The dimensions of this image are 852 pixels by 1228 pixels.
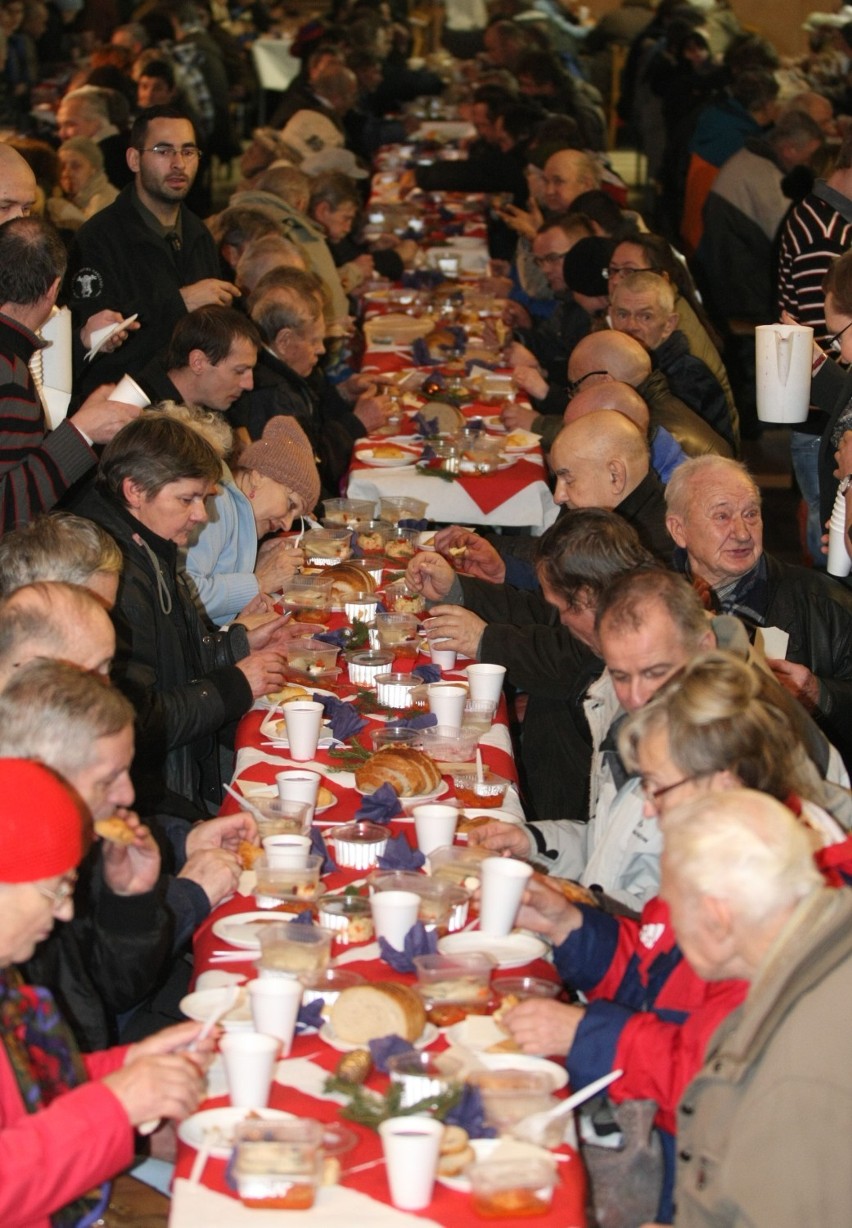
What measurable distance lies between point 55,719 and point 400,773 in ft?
3.35

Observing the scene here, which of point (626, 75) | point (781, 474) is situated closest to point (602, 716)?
point (781, 474)

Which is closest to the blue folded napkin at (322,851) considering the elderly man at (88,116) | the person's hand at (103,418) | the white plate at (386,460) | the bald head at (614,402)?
the person's hand at (103,418)

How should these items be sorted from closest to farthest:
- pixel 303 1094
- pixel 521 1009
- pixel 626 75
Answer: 1. pixel 303 1094
2. pixel 521 1009
3. pixel 626 75

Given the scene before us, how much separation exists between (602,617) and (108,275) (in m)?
3.78

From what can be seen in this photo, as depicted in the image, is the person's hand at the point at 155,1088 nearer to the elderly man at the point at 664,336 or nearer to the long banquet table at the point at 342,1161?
the long banquet table at the point at 342,1161

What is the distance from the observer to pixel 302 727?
11.8 ft

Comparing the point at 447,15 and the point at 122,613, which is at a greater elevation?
the point at 122,613

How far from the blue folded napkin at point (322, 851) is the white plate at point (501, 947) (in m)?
0.33

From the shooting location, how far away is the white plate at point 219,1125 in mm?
2215

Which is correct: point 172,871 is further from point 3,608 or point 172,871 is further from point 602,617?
point 602,617

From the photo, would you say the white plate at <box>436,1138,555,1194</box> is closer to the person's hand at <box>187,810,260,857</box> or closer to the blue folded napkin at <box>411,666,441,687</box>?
the person's hand at <box>187,810,260,857</box>

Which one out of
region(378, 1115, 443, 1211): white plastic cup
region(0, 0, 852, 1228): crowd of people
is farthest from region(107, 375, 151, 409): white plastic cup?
region(378, 1115, 443, 1211): white plastic cup

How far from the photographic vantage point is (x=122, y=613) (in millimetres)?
4023

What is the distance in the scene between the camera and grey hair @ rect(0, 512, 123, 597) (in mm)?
3369
